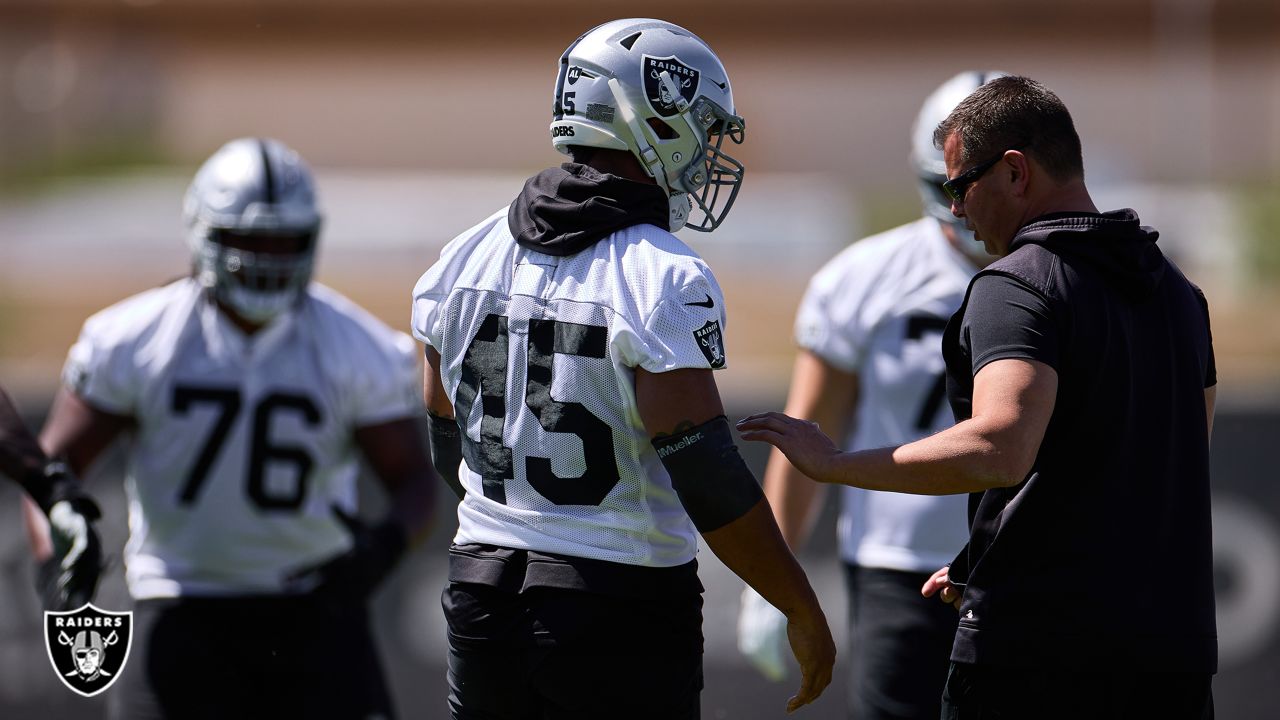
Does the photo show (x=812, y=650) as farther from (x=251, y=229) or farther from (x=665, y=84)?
(x=251, y=229)

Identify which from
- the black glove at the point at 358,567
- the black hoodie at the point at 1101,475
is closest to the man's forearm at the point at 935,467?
the black hoodie at the point at 1101,475

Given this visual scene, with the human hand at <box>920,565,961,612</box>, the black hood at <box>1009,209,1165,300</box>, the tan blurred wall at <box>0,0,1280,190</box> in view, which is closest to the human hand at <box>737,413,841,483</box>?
the human hand at <box>920,565,961,612</box>

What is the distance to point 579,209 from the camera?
105 inches

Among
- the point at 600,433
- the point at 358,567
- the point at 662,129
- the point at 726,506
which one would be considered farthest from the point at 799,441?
the point at 358,567

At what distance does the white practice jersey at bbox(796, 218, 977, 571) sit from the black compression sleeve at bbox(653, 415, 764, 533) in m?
1.44

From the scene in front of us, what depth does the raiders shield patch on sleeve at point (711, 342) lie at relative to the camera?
100.0 inches

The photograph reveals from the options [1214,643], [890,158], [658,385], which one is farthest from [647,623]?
[890,158]

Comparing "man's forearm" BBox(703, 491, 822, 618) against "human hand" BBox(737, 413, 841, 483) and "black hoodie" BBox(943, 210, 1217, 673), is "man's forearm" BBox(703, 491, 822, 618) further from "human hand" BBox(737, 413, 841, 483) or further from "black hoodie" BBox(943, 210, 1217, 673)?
"black hoodie" BBox(943, 210, 1217, 673)

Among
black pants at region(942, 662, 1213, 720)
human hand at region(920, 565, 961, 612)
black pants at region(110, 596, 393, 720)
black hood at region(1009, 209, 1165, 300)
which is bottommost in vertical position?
black pants at region(110, 596, 393, 720)

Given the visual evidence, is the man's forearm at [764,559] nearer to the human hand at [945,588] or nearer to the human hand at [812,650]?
the human hand at [812,650]

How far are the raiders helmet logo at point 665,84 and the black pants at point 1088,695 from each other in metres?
1.18

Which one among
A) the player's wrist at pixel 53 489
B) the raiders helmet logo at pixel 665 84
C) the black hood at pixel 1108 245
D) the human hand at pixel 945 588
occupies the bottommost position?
Result: the human hand at pixel 945 588

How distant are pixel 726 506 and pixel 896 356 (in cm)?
158

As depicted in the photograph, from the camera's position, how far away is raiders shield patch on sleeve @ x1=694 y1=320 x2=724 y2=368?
2.54 meters
